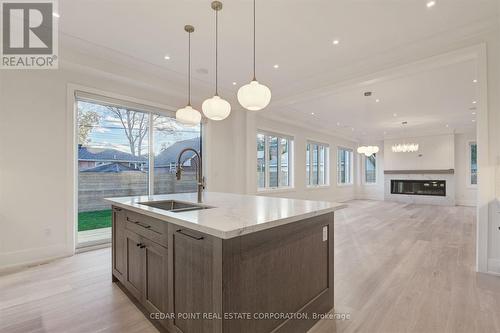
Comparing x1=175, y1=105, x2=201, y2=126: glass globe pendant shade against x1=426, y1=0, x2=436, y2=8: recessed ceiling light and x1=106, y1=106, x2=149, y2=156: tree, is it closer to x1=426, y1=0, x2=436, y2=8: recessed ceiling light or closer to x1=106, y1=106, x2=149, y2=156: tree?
x1=106, y1=106, x2=149, y2=156: tree

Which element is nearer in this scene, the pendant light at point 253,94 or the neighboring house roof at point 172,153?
the pendant light at point 253,94

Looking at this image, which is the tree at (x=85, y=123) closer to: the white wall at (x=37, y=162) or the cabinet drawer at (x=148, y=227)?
the white wall at (x=37, y=162)

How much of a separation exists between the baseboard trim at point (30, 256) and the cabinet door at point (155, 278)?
2.41 meters

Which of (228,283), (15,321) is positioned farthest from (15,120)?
(228,283)

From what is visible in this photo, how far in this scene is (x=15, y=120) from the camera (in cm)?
325

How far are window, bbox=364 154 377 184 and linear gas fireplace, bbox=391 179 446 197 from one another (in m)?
1.02

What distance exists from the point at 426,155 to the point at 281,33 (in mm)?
9484

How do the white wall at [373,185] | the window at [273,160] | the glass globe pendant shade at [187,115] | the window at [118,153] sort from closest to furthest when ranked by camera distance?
1. the glass globe pendant shade at [187,115]
2. the window at [118,153]
3. the window at [273,160]
4. the white wall at [373,185]

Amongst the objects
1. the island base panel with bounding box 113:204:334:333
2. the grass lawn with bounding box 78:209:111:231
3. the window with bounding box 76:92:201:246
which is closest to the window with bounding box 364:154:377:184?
the window with bounding box 76:92:201:246

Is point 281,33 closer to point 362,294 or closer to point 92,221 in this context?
point 362,294

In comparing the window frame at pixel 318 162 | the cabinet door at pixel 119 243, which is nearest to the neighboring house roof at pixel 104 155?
the cabinet door at pixel 119 243

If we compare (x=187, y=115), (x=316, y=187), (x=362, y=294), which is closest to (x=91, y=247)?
(x=187, y=115)

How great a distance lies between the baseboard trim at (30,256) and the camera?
124 inches

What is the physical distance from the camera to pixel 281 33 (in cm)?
317
